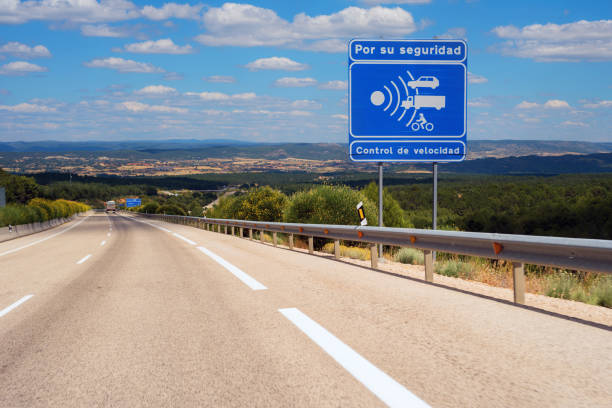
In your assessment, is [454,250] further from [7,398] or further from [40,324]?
[7,398]

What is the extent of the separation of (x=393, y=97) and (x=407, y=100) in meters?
0.41

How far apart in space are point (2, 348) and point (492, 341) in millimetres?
4720

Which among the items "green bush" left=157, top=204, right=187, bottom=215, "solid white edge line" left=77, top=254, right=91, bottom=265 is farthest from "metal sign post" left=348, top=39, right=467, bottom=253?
"green bush" left=157, top=204, right=187, bottom=215

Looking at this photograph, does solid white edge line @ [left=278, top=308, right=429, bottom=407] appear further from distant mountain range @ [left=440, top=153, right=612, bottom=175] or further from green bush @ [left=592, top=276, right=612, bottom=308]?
distant mountain range @ [left=440, top=153, right=612, bottom=175]

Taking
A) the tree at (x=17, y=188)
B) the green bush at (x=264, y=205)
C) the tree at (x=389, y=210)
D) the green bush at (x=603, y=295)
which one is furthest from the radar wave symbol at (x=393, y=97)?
the tree at (x=17, y=188)

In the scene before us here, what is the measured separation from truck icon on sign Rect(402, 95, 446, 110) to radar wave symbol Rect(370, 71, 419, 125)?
0.12 m

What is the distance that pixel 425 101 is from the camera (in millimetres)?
14852

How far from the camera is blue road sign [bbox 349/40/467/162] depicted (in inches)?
581

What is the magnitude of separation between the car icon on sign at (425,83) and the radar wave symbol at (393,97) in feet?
0.38

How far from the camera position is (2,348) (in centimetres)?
538

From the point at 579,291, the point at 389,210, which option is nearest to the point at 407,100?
the point at 579,291

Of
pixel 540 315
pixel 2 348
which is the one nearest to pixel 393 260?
pixel 540 315

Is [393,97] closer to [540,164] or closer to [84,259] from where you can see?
[84,259]

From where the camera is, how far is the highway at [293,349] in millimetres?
3902
